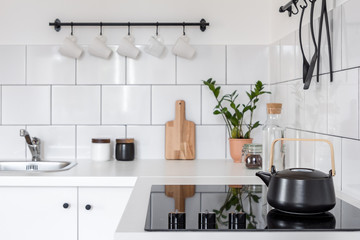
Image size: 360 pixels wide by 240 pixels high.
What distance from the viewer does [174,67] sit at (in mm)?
2371

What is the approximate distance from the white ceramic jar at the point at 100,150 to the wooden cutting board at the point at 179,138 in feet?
1.06

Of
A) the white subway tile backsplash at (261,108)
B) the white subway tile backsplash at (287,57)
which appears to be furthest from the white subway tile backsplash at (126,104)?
the white subway tile backsplash at (287,57)

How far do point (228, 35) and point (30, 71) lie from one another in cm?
111

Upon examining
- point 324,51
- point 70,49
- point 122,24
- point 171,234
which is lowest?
point 171,234

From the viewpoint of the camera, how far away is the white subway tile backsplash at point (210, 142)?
2.38 meters

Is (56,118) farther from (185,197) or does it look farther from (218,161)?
(185,197)

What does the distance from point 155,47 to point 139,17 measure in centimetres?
21

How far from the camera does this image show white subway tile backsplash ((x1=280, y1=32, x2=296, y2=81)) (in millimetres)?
1936

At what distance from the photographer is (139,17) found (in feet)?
7.72

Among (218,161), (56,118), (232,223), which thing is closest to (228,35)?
(218,161)

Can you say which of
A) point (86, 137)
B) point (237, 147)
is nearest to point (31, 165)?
point (86, 137)

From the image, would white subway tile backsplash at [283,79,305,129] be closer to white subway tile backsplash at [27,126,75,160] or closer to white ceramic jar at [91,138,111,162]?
white ceramic jar at [91,138,111,162]

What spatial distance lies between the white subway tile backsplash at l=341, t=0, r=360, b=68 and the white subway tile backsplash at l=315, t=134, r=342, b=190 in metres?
0.27

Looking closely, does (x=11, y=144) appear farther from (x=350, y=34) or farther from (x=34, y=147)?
(x=350, y=34)
